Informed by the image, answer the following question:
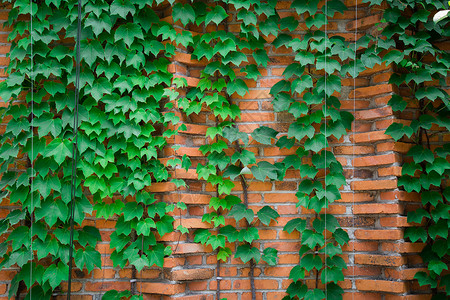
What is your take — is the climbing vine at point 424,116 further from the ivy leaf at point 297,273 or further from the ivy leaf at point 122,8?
the ivy leaf at point 122,8

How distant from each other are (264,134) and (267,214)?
43cm

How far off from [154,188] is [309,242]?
0.86m

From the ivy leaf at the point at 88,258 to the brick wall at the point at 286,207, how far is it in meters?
0.06

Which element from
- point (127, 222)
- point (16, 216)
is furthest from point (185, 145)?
point (16, 216)

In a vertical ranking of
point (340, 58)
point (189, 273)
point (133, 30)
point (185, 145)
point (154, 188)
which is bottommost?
point (189, 273)

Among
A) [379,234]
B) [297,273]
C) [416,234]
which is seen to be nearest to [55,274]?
[297,273]

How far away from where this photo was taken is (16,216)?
2076mm

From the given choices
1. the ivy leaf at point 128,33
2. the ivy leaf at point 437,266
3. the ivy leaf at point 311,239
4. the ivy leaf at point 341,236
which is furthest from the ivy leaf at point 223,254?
the ivy leaf at point 128,33

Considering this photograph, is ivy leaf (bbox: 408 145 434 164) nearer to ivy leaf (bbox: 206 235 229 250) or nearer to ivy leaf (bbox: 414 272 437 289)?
ivy leaf (bbox: 414 272 437 289)

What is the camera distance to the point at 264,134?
2176 mm

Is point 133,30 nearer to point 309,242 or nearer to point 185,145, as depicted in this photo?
point 185,145

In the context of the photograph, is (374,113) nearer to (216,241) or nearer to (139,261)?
(216,241)

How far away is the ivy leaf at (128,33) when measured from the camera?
→ 6.84ft

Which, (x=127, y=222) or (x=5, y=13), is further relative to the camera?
(x=5, y=13)
